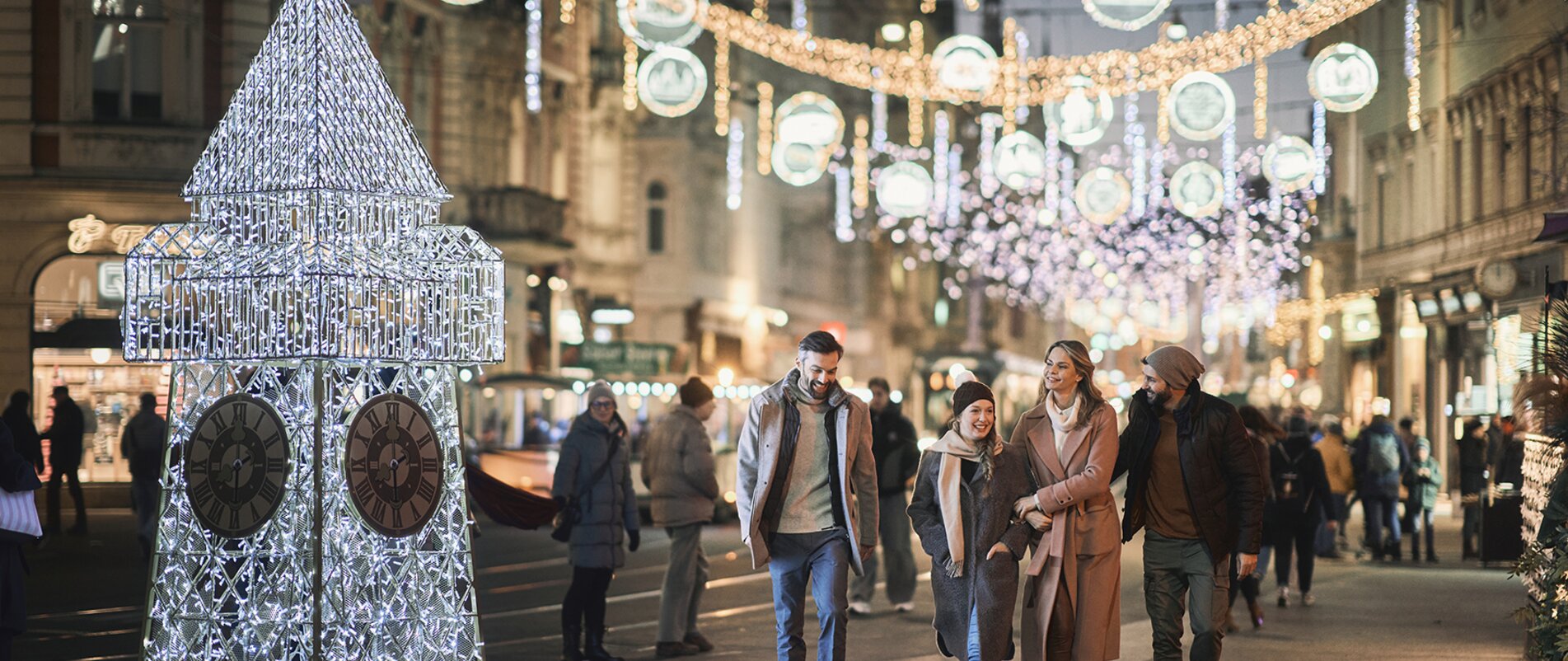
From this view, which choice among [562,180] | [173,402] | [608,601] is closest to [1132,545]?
[608,601]

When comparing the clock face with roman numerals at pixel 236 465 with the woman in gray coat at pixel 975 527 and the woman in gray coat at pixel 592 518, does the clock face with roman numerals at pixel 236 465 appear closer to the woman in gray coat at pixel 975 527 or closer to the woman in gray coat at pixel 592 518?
the woman in gray coat at pixel 975 527

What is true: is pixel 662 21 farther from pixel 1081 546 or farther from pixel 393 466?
pixel 1081 546

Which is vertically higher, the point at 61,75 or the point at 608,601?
the point at 61,75

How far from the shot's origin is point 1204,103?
21.8 m

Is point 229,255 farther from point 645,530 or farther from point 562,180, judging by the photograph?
point 562,180

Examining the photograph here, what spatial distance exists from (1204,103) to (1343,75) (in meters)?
1.47

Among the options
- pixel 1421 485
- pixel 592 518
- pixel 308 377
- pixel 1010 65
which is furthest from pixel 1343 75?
pixel 308 377

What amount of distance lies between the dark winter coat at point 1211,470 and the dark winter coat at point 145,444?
14819mm

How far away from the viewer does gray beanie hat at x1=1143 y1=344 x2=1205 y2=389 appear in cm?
1028

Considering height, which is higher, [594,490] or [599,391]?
[599,391]

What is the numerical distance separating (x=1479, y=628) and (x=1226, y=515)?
6.44 metres

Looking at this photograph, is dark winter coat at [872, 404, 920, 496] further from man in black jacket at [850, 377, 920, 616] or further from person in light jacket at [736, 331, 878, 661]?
person in light jacket at [736, 331, 878, 661]

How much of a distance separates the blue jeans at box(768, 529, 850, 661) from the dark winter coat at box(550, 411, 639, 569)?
3.45 meters

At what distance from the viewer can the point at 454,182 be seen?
40.9 m
